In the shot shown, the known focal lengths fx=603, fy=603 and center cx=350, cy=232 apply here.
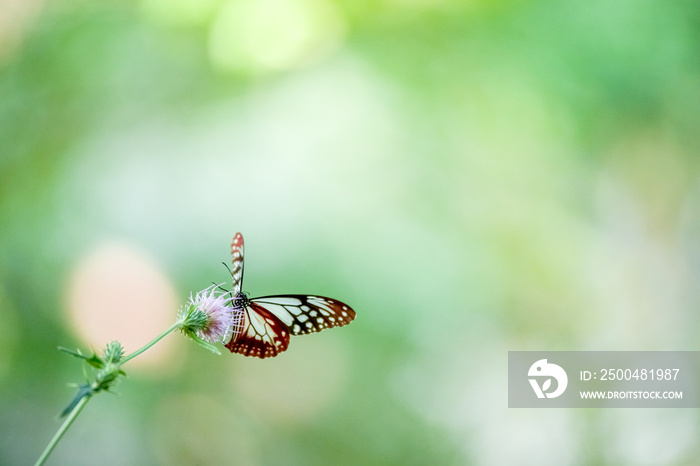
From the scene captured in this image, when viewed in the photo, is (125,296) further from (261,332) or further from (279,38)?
(261,332)

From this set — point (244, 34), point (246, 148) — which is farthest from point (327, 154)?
point (244, 34)

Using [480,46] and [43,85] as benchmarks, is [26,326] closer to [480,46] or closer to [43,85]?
[43,85]

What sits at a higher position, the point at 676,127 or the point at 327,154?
the point at 676,127

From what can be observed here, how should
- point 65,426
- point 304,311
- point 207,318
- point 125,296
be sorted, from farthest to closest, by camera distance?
point 125,296, point 304,311, point 207,318, point 65,426

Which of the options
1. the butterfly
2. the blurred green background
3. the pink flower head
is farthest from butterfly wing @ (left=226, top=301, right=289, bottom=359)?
the blurred green background
